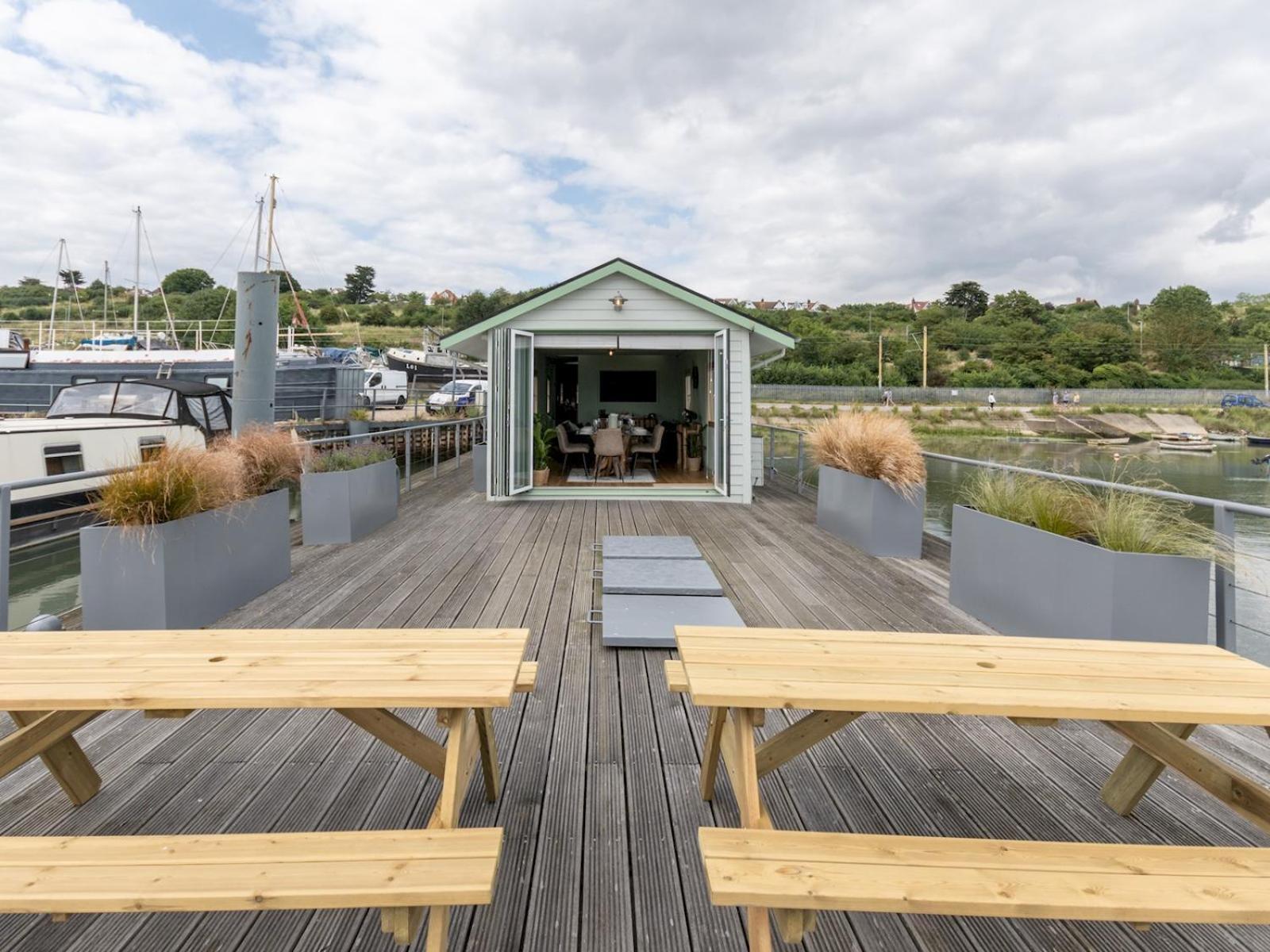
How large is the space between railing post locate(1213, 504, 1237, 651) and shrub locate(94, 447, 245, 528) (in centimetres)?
473

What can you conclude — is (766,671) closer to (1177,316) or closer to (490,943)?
(490,943)

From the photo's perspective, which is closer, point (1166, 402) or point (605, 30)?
point (605, 30)

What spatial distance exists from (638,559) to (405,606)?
1451 mm

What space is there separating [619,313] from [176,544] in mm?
5587

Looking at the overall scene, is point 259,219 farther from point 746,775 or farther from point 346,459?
point 746,775

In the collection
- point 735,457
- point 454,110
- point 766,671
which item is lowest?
point 766,671

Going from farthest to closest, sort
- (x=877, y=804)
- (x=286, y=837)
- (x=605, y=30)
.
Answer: (x=605, y=30)
(x=877, y=804)
(x=286, y=837)

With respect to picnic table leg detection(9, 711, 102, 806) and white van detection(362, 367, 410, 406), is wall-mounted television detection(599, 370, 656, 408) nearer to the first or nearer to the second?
picnic table leg detection(9, 711, 102, 806)

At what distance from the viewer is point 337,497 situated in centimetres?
500

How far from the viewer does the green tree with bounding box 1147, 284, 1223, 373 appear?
46062 millimetres

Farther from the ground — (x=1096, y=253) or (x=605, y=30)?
(x=1096, y=253)

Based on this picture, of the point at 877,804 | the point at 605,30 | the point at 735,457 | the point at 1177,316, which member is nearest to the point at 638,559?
the point at 877,804

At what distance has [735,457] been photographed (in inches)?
297

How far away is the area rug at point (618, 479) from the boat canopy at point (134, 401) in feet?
16.4
